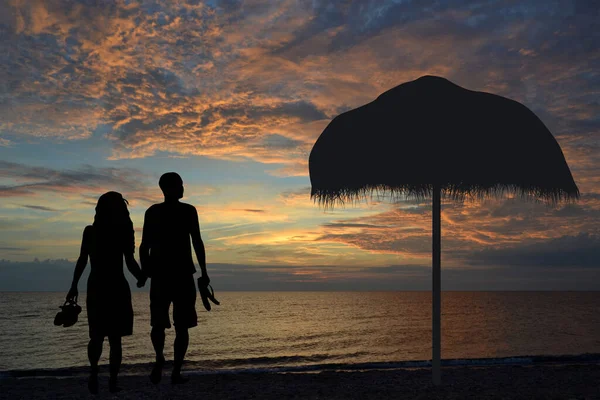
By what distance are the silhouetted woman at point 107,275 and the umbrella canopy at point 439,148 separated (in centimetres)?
238

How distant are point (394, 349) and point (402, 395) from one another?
20.7m

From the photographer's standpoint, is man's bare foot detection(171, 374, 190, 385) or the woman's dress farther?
man's bare foot detection(171, 374, 190, 385)

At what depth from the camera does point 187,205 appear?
219 inches

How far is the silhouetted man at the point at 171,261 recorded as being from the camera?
17.7 ft

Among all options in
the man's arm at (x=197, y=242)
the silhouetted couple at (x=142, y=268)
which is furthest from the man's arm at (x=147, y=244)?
the man's arm at (x=197, y=242)

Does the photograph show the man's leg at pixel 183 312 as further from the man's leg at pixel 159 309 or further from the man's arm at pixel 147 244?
the man's arm at pixel 147 244

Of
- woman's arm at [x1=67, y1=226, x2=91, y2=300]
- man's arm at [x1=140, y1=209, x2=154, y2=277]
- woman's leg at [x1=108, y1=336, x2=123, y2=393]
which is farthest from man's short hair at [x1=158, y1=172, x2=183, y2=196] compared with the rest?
woman's leg at [x1=108, y1=336, x2=123, y2=393]

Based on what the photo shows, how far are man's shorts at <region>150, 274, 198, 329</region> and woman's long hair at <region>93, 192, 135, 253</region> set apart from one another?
52cm

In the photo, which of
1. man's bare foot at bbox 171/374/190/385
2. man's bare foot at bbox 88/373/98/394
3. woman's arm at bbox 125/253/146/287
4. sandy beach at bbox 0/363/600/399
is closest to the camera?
woman's arm at bbox 125/253/146/287

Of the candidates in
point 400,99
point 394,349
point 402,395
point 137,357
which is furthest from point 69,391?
point 394,349

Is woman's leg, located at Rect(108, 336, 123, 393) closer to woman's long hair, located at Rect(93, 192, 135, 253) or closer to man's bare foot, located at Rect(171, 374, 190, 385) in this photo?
man's bare foot, located at Rect(171, 374, 190, 385)

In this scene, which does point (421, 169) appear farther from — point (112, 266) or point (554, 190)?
point (112, 266)

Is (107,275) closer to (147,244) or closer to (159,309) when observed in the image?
(147,244)

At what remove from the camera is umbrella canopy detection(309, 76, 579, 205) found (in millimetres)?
5762
